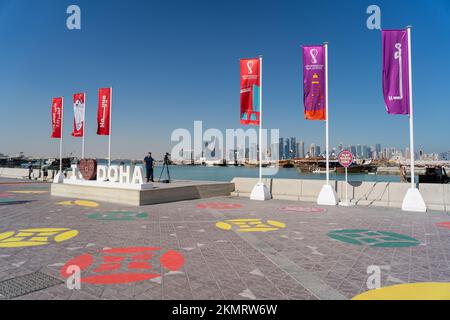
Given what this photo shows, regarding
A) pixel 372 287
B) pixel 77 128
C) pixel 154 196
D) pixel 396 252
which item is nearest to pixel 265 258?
pixel 372 287

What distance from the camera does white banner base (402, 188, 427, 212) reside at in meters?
11.1

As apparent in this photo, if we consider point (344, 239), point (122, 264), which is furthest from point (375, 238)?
point (122, 264)

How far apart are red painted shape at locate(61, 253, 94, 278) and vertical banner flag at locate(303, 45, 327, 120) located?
1087 centimetres

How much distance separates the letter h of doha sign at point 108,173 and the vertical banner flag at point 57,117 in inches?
263

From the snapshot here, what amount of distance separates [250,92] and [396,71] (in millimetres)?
6448

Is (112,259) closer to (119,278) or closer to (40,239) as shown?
(119,278)

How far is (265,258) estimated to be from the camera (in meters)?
5.35

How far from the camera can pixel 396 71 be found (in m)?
11.8

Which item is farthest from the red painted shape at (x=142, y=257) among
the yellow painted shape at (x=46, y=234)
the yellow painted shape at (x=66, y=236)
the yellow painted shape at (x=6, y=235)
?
the yellow painted shape at (x=6, y=235)

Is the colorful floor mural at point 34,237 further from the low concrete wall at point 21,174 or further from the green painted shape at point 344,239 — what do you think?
the low concrete wall at point 21,174

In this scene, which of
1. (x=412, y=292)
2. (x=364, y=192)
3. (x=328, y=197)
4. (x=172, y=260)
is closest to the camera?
(x=412, y=292)

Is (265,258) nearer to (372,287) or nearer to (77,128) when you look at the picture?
(372,287)
